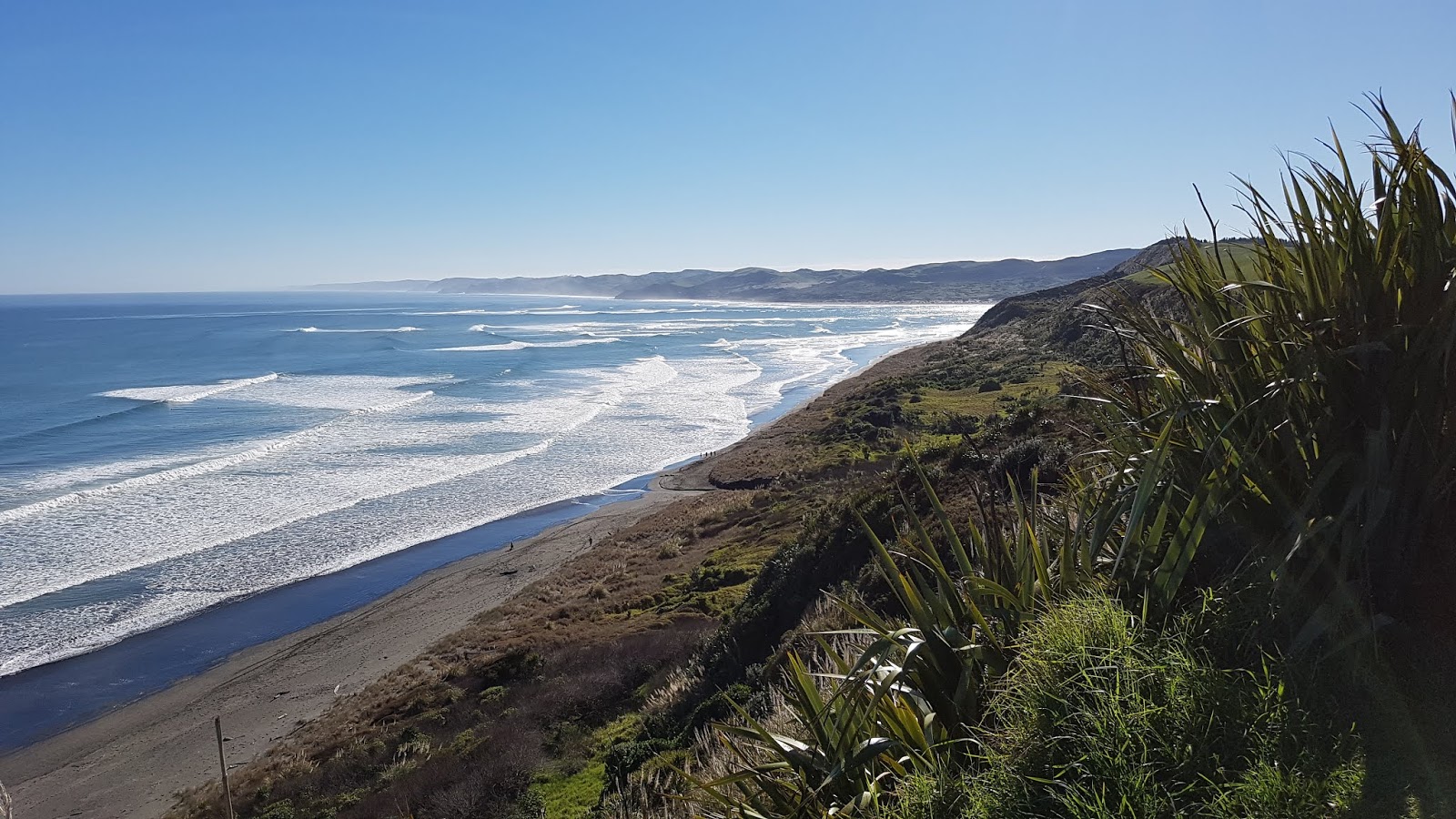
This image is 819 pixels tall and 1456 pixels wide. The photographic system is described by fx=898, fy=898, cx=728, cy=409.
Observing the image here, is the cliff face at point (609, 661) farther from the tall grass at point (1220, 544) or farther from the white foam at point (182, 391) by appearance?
the white foam at point (182, 391)

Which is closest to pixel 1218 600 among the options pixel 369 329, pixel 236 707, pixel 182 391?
pixel 236 707

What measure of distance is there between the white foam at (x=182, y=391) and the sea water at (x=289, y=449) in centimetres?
31

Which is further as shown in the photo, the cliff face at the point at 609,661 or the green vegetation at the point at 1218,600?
the cliff face at the point at 609,661

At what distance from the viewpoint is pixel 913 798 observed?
8.98 ft

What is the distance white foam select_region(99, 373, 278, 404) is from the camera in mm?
49531

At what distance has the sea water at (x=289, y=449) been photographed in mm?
21375

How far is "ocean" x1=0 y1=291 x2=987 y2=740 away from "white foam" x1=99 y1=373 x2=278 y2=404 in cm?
24

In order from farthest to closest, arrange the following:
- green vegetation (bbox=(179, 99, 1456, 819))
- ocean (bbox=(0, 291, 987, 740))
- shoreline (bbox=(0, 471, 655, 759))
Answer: ocean (bbox=(0, 291, 987, 740)) → shoreline (bbox=(0, 471, 655, 759)) → green vegetation (bbox=(179, 99, 1456, 819))

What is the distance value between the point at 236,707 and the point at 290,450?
861 inches

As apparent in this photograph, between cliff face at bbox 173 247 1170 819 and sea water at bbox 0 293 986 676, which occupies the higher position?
cliff face at bbox 173 247 1170 819

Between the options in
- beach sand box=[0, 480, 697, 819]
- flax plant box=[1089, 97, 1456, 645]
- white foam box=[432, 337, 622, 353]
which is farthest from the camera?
white foam box=[432, 337, 622, 353]

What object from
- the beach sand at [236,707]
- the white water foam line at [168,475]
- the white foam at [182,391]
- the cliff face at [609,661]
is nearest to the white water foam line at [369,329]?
the white foam at [182,391]

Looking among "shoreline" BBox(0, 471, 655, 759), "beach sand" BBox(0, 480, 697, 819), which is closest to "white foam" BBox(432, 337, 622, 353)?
"shoreline" BBox(0, 471, 655, 759)

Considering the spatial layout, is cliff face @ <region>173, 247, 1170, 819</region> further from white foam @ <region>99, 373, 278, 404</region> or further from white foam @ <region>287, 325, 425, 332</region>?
white foam @ <region>287, 325, 425, 332</region>
